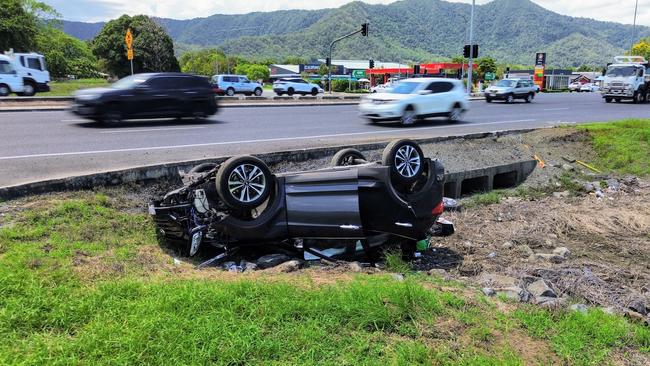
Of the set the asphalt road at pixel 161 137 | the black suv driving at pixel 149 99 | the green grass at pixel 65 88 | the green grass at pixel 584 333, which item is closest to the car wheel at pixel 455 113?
the asphalt road at pixel 161 137

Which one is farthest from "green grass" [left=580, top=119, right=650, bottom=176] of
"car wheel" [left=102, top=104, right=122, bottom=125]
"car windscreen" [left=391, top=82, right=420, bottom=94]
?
"car wheel" [left=102, top=104, right=122, bottom=125]

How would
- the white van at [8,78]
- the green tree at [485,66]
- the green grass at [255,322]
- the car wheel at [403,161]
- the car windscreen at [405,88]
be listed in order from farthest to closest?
the green tree at [485,66]
the white van at [8,78]
the car windscreen at [405,88]
the car wheel at [403,161]
the green grass at [255,322]

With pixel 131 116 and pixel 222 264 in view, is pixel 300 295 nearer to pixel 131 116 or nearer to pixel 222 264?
pixel 222 264

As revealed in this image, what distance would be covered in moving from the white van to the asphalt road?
37.4ft

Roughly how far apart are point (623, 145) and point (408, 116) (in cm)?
658

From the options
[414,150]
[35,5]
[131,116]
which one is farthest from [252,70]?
[414,150]

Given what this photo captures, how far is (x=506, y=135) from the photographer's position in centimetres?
1532

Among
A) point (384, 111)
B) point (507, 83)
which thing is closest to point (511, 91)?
point (507, 83)

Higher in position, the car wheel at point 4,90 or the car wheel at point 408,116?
the car wheel at point 4,90

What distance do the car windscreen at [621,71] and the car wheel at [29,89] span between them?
3626 cm

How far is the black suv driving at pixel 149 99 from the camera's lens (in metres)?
14.7

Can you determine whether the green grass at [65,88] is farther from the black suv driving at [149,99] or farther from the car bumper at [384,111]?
the car bumper at [384,111]

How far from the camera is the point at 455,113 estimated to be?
19016 millimetres

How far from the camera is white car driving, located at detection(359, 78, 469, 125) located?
1700 cm
